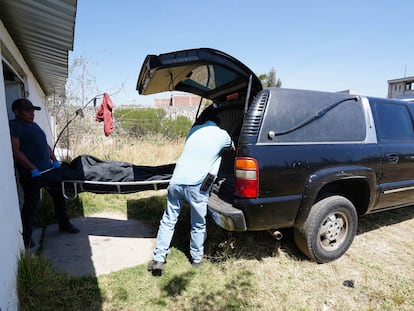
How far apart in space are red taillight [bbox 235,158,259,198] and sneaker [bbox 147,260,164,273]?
1186 mm

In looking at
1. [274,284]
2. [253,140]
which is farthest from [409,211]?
[253,140]

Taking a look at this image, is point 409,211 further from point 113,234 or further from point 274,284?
point 113,234

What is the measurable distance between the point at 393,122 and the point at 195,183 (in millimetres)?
2947

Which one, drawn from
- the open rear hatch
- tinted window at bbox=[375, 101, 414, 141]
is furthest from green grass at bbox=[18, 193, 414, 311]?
the open rear hatch

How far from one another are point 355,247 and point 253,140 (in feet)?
7.41

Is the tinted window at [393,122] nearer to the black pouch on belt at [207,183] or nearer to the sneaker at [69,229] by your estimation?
the black pouch on belt at [207,183]

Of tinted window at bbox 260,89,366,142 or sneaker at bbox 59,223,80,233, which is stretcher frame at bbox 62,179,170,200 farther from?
tinted window at bbox 260,89,366,142

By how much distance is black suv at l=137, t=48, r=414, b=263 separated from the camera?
2719mm

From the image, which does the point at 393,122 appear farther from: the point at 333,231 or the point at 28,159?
the point at 28,159

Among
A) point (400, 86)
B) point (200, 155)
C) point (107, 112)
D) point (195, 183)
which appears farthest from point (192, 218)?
point (400, 86)

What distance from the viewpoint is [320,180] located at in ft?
9.59

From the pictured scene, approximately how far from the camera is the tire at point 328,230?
3.04m

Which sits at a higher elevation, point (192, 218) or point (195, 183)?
point (195, 183)

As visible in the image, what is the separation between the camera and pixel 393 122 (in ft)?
12.4
